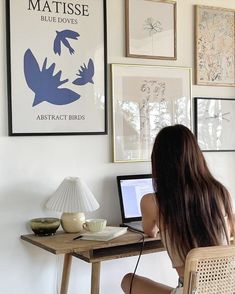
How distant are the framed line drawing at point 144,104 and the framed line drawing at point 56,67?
107mm

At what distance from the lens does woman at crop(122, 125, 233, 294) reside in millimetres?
1962

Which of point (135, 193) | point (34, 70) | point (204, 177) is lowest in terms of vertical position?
point (135, 193)

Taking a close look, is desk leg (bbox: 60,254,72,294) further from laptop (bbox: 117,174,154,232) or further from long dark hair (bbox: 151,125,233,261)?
long dark hair (bbox: 151,125,233,261)

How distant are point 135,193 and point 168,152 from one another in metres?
0.84

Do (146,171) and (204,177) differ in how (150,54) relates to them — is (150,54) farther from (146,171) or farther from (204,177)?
(204,177)

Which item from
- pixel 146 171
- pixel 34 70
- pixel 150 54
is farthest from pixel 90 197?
pixel 150 54

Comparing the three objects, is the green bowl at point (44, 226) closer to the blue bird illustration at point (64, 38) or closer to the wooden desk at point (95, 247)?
the wooden desk at point (95, 247)

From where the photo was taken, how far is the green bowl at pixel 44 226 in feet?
8.27

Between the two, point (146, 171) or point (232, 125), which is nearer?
point (146, 171)

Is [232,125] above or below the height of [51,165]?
above

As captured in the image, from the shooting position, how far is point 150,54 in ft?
9.65

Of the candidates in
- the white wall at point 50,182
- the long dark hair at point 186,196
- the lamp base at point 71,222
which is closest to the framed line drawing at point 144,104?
the white wall at point 50,182

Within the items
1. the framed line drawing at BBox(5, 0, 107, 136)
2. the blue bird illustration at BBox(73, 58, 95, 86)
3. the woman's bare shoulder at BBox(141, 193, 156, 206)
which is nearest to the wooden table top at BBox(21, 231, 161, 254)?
the woman's bare shoulder at BBox(141, 193, 156, 206)

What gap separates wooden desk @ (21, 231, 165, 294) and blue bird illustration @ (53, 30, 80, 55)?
996 millimetres
